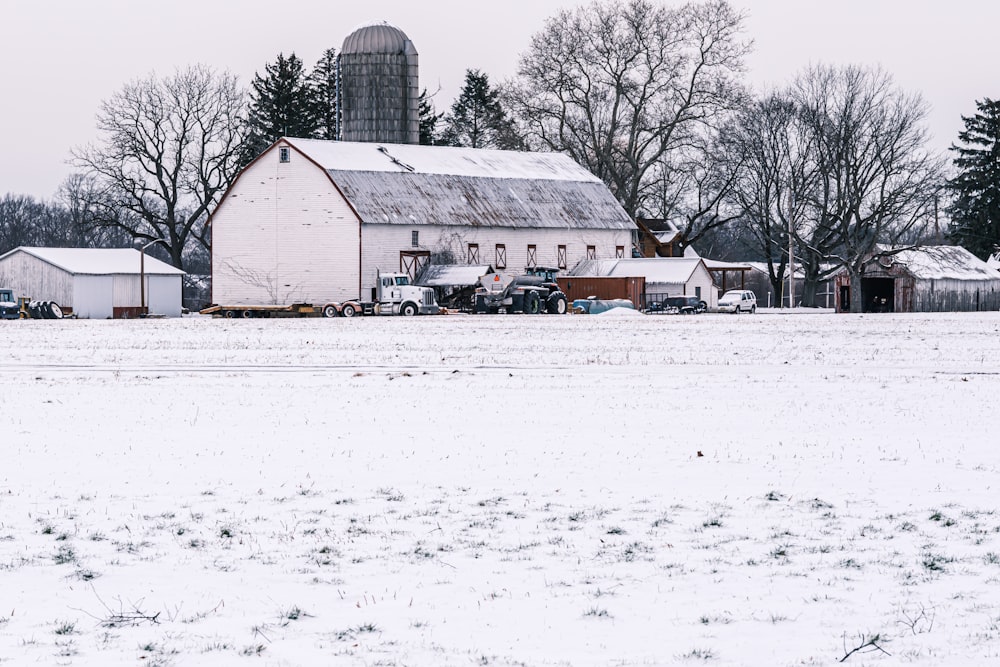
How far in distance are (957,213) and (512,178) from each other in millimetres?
36671

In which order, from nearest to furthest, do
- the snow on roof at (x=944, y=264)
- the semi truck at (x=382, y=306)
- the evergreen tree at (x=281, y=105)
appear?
the semi truck at (x=382, y=306) → the snow on roof at (x=944, y=264) → the evergreen tree at (x=281, y=105)

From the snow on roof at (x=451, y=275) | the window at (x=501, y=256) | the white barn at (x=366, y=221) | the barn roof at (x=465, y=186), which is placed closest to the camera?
the snow on roof at (x=451, y=275)

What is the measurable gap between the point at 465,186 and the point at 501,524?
74.8m

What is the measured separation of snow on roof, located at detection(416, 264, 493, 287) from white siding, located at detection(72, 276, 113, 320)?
57.5 ft

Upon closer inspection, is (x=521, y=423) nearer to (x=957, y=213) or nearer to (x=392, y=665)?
(x=392, y=665)

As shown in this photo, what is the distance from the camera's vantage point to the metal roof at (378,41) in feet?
302

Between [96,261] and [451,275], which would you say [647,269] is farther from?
[96,261]

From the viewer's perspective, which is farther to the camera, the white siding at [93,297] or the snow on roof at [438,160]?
the snow on roof at [438,160]

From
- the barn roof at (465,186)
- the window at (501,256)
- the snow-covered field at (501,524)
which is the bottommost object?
the snow-covered field at (501,524)

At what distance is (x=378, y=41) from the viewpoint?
302ft

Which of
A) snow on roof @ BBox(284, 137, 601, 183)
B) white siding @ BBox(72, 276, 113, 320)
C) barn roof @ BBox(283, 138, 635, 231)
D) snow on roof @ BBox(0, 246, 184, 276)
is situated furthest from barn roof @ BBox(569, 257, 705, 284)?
white siding @ BBox(72, 276, 113, 320)

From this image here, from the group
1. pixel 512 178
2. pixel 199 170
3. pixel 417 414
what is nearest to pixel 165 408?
pixel 417 414

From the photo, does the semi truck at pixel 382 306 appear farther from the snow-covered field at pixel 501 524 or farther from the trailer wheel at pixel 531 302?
the snow-covered field at pixel 501 524

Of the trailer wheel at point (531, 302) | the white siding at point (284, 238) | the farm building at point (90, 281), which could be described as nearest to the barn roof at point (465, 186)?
the white siding at point (284, 238)
